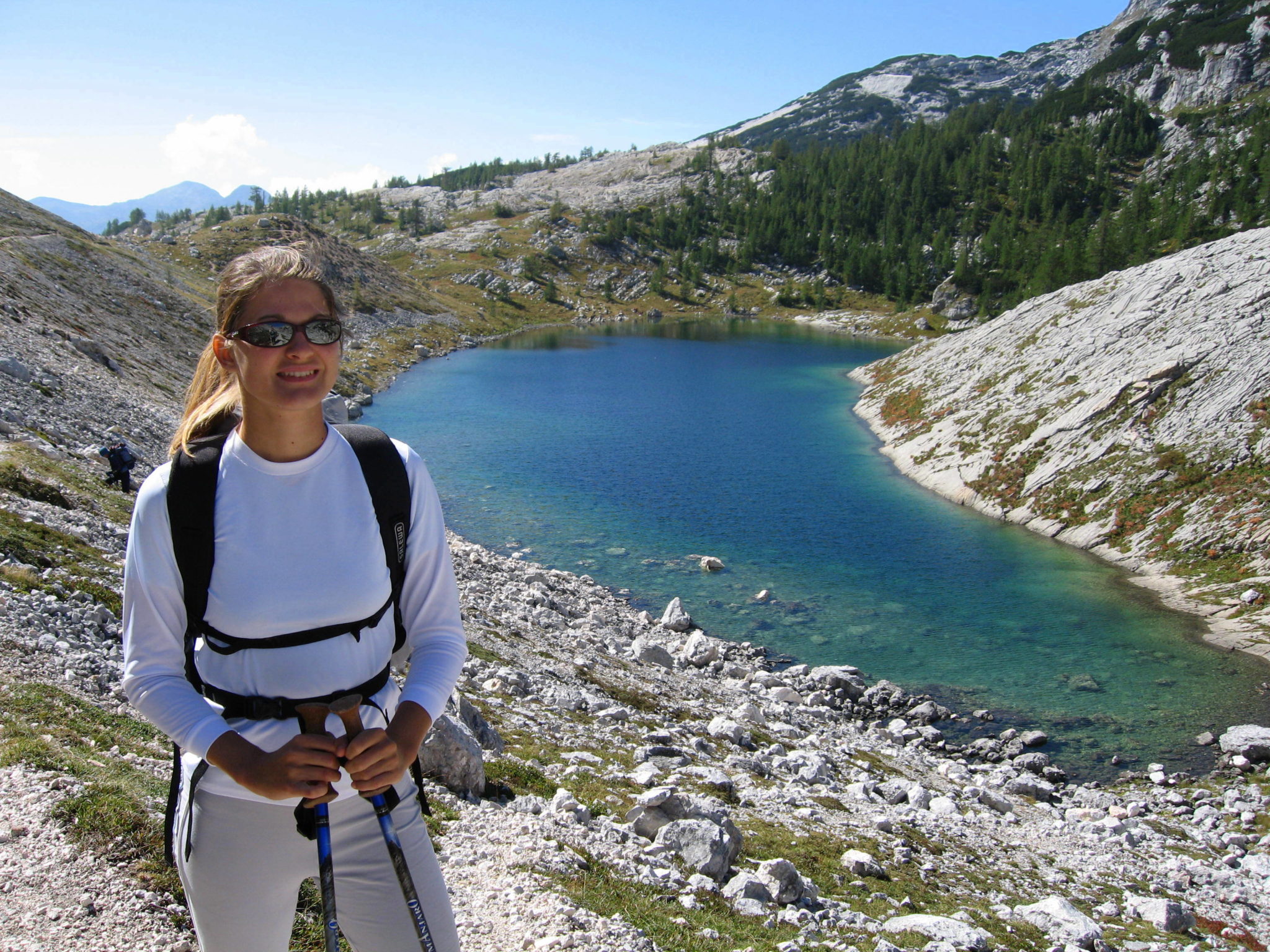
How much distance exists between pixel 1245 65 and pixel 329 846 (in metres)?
247

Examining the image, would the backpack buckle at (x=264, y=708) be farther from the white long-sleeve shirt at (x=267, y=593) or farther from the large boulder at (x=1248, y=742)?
the large boulder at (x=1248, y=742)

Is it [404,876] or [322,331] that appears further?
[322,331]

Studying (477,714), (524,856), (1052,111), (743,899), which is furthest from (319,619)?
(1052,111)

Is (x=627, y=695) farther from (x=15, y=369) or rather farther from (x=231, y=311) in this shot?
(x=15, y=369)

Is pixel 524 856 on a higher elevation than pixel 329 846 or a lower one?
lower

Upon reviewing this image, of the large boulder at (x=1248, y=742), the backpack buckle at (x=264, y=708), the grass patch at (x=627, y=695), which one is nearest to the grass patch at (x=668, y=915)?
the backpack buckle at (x=264, y=708)

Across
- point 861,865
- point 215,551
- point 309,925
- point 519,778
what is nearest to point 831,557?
point 861,865

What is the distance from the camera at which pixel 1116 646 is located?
30.7m

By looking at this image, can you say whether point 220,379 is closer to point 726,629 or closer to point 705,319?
point 726,629

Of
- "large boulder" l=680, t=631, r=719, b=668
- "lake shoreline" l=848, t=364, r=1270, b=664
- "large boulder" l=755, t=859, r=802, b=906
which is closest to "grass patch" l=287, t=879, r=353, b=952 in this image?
"large boulder" l=755, t=859, r=802, b=906

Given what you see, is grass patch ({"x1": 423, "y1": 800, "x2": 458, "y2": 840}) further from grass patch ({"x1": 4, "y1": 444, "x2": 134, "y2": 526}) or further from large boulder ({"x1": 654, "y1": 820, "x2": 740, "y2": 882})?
grass patch ({"x1": 4, "y1": 444, "x2": 134, "y2": 526})

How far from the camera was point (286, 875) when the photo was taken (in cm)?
403

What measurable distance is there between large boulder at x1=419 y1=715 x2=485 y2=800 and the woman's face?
353 inches

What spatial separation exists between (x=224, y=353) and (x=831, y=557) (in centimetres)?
3695
